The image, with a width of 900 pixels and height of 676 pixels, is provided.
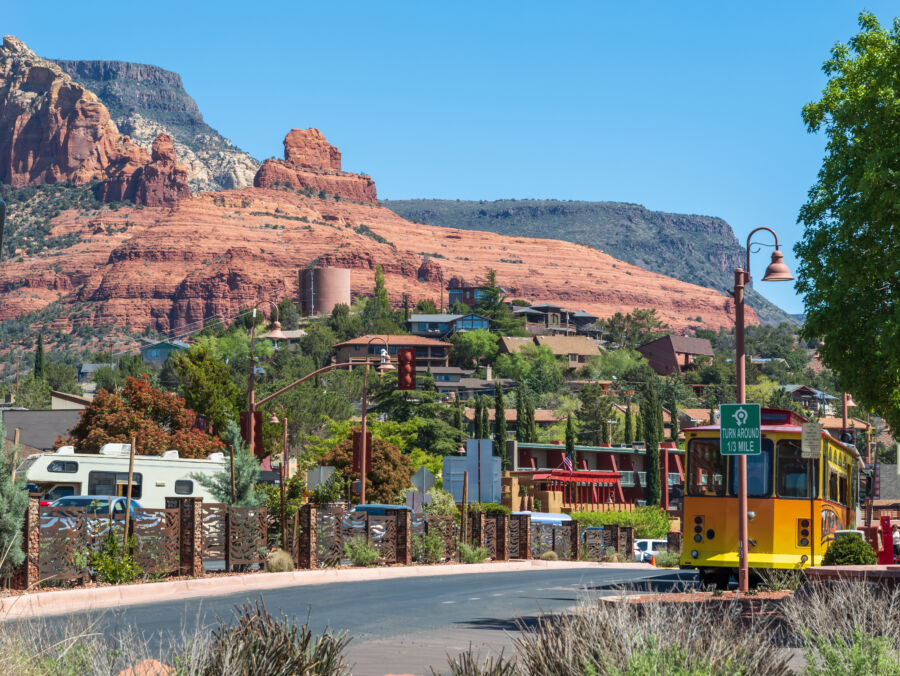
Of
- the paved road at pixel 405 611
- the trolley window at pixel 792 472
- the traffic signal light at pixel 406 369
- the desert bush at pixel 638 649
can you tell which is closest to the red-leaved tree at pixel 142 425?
the traffic signal light at pixel 406 369

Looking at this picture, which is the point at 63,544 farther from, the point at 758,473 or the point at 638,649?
the point at 638,649

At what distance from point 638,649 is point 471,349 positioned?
17014cm

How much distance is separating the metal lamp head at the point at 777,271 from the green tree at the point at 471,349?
156m

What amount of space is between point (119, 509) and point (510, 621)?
50.3 feet

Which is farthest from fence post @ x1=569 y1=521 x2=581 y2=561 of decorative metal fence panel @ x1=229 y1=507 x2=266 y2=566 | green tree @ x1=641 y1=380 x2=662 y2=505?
green tree @ x1=641 y1=380 x2=662 y2=505

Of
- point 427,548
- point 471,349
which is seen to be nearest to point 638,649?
point 427,548

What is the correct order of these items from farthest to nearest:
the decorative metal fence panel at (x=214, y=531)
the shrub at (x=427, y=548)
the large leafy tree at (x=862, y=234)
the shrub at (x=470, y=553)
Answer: the shrub at (x=470, y=553) < the shrub at (x=427, y=548) < the decorative metal fence panel at (x=214, y=531) < the large leafy tree at (x=862, y=234)

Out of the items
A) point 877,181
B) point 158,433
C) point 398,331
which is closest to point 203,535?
point 877,181

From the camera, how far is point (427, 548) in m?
36.9

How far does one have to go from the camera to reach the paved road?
14906 mm

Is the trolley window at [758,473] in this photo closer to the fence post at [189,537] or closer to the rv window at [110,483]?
the fence post at [189,537]

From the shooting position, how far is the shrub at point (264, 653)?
26.8 feet

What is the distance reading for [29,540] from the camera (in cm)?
2166

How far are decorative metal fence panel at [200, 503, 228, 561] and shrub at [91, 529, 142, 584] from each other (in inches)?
125
